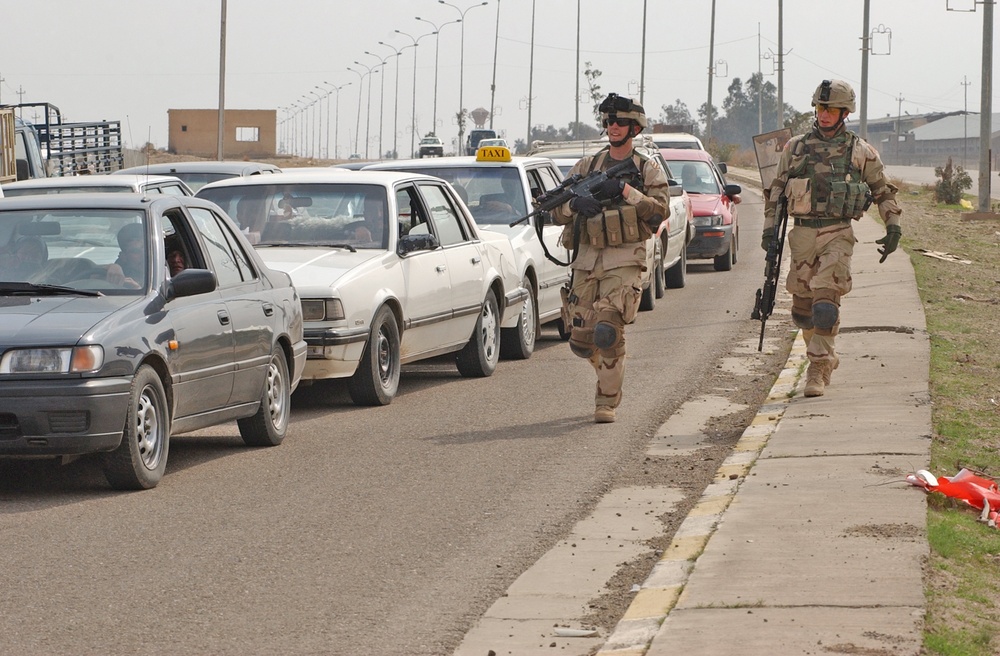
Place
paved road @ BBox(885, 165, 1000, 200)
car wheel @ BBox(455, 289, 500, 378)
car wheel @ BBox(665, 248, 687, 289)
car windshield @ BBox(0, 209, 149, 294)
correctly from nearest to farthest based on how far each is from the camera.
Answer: car windshield @ BBox(0, 209, 149, 294), car wheel @ BBox(455, 289, 500, 378), car wheel @ BBox(665, 248, 687, 289), paved road @ BBox(885, 165, 1000, 200)

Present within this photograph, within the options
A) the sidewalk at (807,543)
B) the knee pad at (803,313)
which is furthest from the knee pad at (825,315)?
the sidewalk at (807,543)

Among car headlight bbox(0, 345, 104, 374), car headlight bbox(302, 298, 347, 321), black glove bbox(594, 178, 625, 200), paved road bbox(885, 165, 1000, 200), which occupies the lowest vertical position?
car headlight bbox(0, 345, 104, 374)

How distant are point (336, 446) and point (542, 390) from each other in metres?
2.64

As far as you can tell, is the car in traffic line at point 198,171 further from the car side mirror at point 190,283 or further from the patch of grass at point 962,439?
the car side mirror at point 190,283

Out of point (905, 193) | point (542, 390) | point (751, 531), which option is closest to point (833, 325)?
point (542, 390)

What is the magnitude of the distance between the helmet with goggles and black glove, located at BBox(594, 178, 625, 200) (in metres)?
0.37

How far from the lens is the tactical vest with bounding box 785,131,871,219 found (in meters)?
9.90

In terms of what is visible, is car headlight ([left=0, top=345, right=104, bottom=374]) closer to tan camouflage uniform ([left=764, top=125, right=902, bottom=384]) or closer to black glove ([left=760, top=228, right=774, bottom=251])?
tan camouflage uniform ([left=764, top=125, right=902, bottom=384])

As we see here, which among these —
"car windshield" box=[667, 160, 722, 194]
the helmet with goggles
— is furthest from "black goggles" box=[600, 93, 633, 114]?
"car windshield" box=[667, 160, 722, 194]

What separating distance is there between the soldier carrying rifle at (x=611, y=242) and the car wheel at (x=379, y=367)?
1.34m

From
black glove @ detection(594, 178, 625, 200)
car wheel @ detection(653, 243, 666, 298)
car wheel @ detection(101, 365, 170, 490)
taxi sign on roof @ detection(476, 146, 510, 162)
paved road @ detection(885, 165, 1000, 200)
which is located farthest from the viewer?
paved road @ detection(885, 165, 1000, 200)

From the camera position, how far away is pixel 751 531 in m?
6.36

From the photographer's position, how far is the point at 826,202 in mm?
9953

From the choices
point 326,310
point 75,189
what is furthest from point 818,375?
point 75,189
